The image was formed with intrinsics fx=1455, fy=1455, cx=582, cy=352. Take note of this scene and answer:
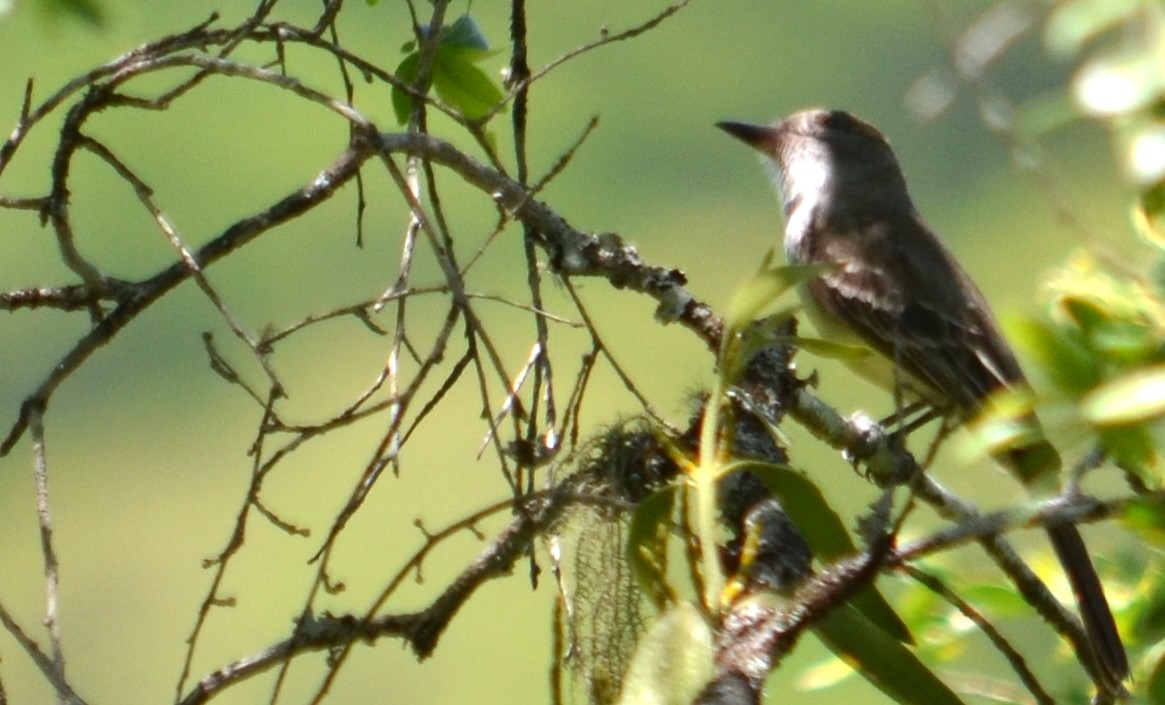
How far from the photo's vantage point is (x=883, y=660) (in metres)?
1.07

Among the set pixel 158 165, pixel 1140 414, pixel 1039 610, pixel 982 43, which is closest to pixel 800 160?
pixel 1039 610

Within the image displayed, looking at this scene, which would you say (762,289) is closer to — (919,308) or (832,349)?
(832,349)

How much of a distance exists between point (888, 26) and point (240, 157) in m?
2.75

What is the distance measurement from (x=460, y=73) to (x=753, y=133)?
6.99 ft

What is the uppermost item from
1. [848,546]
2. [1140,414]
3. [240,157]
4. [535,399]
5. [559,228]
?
[240,157]

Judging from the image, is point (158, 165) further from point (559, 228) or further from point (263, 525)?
point (559, 228)

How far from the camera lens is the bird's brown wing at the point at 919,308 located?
3.20 m

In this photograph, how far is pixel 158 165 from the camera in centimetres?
562

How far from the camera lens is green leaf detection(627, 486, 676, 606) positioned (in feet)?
3.71

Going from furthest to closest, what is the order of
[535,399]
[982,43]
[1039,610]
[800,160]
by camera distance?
1. [800,160]
2. [1039,610]
3. [535,399]
4. [982,43]

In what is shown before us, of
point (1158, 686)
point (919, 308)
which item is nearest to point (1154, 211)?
point (1158, 686)

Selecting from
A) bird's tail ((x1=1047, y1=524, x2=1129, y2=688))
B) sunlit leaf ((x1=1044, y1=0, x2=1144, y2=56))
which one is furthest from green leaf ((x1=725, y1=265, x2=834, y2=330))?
bird's tail ((x1=1047, y1=524, x2=1129, y2=688))

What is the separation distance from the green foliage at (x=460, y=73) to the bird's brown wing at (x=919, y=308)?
4.55 feet

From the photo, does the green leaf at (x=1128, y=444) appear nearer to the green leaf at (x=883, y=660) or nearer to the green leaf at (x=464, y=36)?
the green leaf at (x=883, y=660)
